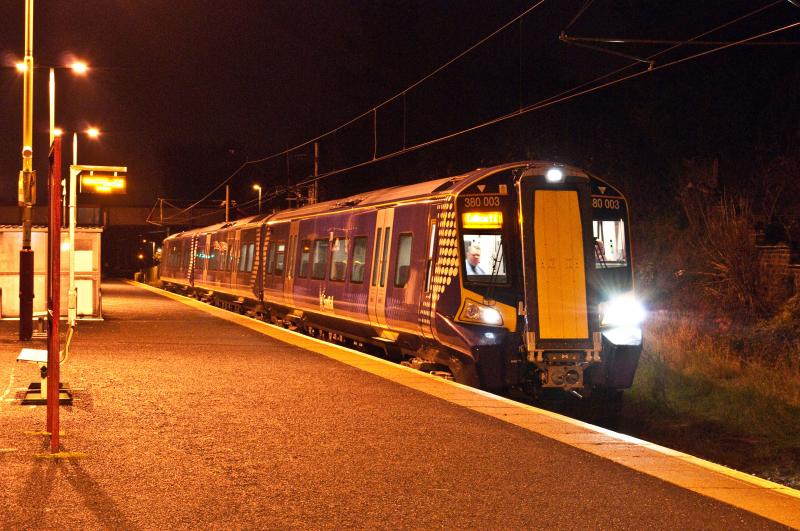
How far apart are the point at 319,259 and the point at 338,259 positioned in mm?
1798

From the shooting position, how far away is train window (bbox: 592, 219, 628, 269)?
13703 mm

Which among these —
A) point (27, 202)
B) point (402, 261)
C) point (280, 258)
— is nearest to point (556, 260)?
point (402, 261)

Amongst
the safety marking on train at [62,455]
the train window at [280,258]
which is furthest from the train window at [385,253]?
the safety marking on train at [62,455]

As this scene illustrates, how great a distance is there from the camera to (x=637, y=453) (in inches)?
338

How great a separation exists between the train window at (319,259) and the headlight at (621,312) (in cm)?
872

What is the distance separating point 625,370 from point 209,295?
29156 mm

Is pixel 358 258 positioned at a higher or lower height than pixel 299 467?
higher

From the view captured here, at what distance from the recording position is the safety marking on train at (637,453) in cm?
698

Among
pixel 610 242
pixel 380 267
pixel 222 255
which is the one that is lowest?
pixel 380 267

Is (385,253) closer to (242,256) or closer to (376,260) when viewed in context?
(376,260)

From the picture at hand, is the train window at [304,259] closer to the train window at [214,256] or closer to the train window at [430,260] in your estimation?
the train window at [430,260]

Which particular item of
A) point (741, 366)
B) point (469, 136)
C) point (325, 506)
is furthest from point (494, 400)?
point (469, 136)

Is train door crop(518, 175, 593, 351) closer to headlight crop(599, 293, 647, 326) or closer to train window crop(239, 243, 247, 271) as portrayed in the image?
headlight crop(599, 293, 647, 326)

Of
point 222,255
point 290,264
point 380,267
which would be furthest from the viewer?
point 222,255
